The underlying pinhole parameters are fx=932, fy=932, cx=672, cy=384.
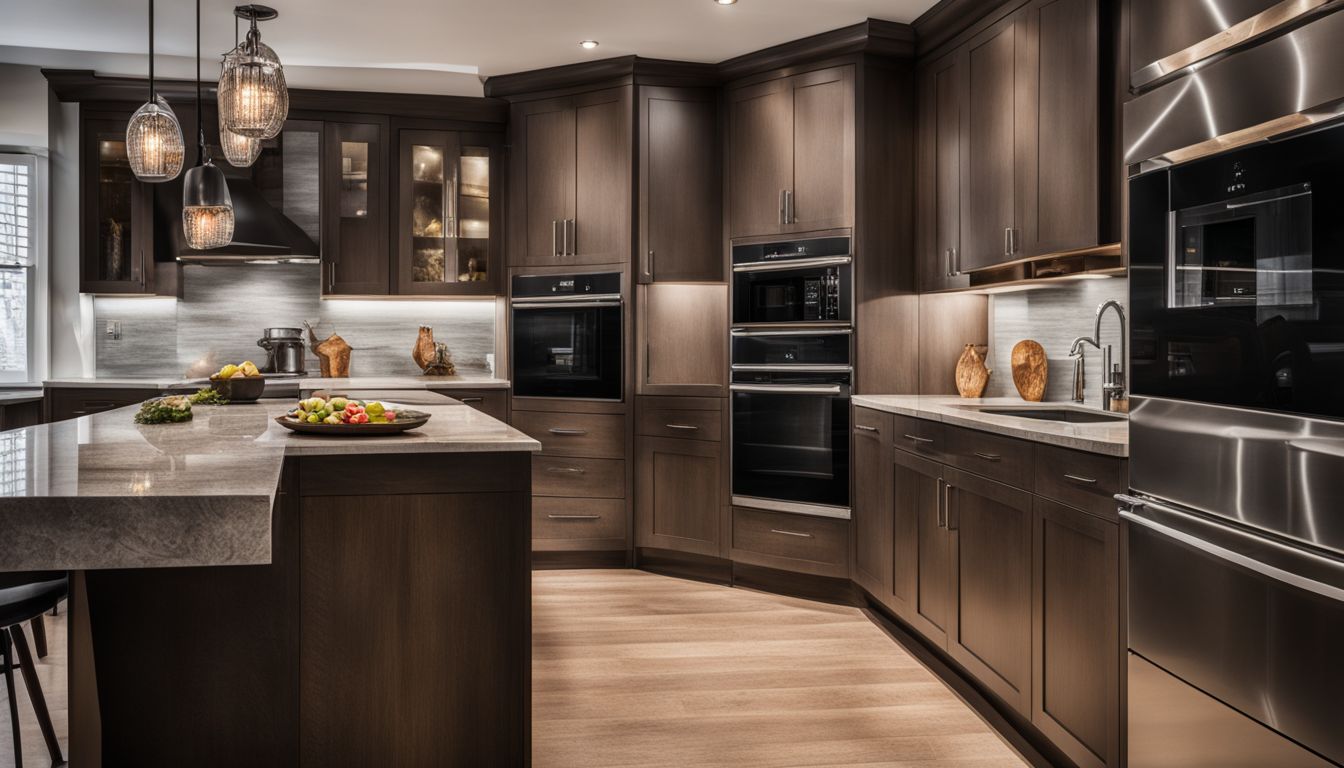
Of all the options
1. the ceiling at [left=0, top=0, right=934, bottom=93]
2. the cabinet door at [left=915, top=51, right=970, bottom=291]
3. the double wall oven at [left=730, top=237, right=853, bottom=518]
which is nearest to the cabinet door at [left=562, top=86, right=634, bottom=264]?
the ceiling at [left=0, top=0, right=934, bottom=93]

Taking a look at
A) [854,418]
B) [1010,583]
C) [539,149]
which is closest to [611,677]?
[1010,583]

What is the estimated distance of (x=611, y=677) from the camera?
3209mm

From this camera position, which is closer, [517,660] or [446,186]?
[517,660]

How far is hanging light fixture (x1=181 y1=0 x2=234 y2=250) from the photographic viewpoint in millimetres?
2832

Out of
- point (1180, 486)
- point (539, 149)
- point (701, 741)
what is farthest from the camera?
point (539, 149)

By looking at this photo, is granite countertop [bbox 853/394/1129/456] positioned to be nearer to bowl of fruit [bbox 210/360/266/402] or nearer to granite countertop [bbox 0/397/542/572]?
granite countertop [bbox 0/397/542/572]

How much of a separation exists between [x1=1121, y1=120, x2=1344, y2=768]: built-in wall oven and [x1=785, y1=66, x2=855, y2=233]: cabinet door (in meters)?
2.17

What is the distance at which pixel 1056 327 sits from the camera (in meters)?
3.76

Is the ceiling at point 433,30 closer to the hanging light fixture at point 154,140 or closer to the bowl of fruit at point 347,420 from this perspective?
the hanging light fixture at point 154,140

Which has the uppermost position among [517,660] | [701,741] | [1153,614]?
[1153,614]

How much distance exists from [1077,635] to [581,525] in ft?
9.82

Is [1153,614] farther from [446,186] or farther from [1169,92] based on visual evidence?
[446,186]

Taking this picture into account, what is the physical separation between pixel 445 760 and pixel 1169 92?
88.3 inches

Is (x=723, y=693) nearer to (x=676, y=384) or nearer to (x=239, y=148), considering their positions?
(x=676, y=384)
